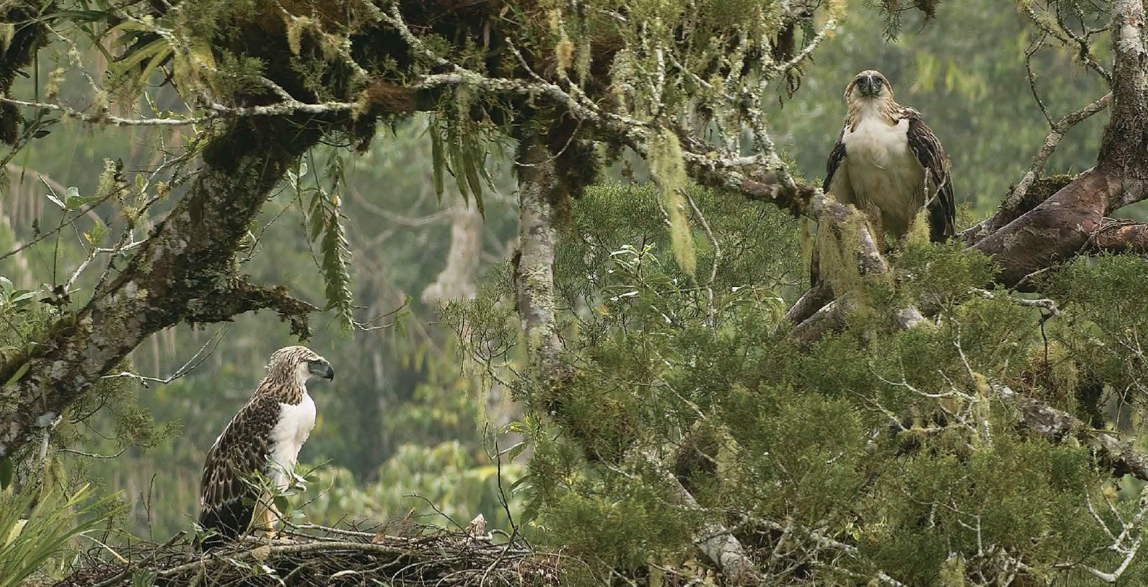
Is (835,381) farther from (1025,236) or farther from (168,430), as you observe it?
(168,430)

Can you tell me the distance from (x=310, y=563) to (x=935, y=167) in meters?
3.04

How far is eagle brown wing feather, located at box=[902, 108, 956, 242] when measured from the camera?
251 inches

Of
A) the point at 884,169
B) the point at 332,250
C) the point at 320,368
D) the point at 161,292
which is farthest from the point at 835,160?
the point at 161,292

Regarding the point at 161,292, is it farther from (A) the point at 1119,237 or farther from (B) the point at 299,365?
(A) the point at 1119,237

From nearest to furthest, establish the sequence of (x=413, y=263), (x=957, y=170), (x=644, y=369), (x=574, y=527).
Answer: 1. (x=574, y=527)
2. (x=644, y=369)
3. (x=957, y=170)
4. (x=413, y=263)

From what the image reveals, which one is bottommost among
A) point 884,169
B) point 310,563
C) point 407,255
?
point 407,255

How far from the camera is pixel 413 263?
20.2 meters

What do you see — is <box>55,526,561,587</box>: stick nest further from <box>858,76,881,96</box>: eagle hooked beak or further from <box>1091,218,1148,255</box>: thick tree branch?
<box>858,76,881,96</box>: eagle hooked beak

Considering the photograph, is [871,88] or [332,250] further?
[871,88]

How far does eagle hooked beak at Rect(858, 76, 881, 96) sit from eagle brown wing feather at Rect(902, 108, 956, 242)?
0.17 m

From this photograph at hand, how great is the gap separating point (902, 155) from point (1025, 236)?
119cm

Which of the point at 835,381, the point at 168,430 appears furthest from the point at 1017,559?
the point at 168,430

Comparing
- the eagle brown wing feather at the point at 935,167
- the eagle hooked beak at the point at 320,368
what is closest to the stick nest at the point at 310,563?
the eagle hooked beak at the point at 320,368

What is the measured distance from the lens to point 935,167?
6.37 meters
